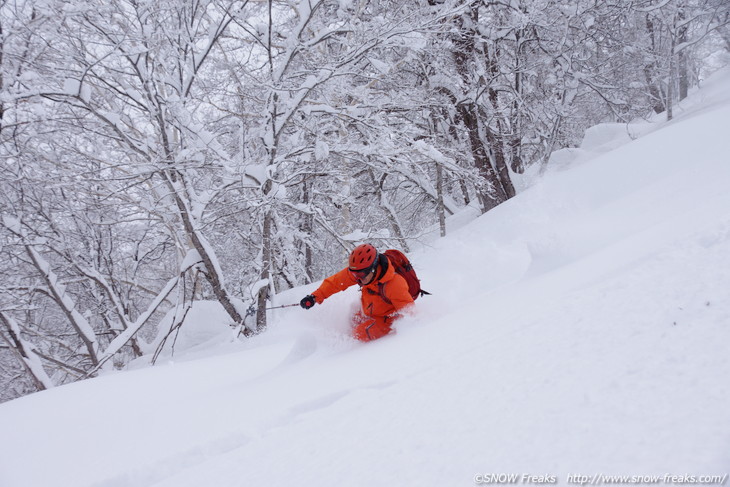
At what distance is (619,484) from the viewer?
1105 millimetres

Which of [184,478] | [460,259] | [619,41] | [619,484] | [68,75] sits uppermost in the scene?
[68,75]

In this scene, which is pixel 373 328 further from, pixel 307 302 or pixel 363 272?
pixel 307 302

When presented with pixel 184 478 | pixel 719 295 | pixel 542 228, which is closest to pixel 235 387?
pixel 184 478

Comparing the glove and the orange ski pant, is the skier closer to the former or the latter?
the orange ski pant

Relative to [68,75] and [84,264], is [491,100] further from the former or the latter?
[84,264]

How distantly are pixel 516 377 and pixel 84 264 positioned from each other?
10.7 m

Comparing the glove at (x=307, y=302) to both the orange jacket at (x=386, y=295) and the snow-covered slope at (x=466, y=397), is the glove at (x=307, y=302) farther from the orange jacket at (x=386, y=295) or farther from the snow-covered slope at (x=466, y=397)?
the orange jacket at (x=386, y=295)

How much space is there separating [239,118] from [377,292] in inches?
216

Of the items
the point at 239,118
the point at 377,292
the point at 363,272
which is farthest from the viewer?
the point at 239,118

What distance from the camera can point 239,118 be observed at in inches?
317

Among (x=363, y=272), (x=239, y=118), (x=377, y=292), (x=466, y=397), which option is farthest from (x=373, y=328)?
(x=239, y=118)

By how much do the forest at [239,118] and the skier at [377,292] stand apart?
8.17ft

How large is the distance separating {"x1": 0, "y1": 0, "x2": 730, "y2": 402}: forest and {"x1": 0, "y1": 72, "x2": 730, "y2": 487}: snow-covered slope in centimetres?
288

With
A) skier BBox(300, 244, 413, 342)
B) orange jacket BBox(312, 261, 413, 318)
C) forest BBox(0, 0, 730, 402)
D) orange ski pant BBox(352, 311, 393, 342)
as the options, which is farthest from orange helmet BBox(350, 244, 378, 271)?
forest BBox(0, 0, 730, 402)
